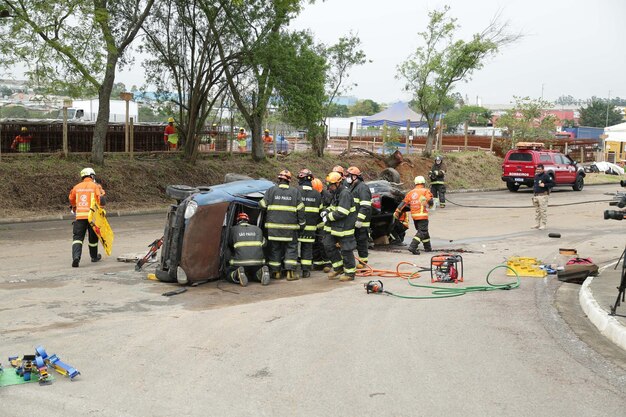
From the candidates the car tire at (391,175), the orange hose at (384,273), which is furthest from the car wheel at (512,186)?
the orange hose at (384,273)

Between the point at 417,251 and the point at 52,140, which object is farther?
the point at 52,140

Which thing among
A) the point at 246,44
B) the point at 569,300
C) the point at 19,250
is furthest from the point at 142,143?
the point at 569,300

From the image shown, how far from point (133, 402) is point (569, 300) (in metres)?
7.29

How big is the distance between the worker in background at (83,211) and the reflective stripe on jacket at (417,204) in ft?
20.7

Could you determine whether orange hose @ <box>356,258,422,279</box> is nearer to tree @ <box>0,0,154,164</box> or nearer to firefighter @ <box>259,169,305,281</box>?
firefighter @ <box>259,169,305,281</box>

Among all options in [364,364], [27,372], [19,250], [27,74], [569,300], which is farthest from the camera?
[27,74]

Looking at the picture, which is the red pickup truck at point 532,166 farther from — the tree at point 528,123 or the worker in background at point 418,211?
the worker in background at point 418,211

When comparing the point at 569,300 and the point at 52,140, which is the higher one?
the point at 52,140

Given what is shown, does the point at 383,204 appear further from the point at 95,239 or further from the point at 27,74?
the point at 27,74

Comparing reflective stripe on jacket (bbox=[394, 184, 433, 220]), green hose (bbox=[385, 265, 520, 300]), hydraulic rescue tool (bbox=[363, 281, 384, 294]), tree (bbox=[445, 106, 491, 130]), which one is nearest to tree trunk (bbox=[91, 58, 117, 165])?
reflective stripe on jacket (bbox=[394, 184, 433, 220])

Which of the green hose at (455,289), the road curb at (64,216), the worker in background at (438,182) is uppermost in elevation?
the worker in background at (438,182)

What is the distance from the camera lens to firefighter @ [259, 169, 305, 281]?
1230 cm

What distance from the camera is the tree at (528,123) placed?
46.8m

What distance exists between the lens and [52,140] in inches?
986
